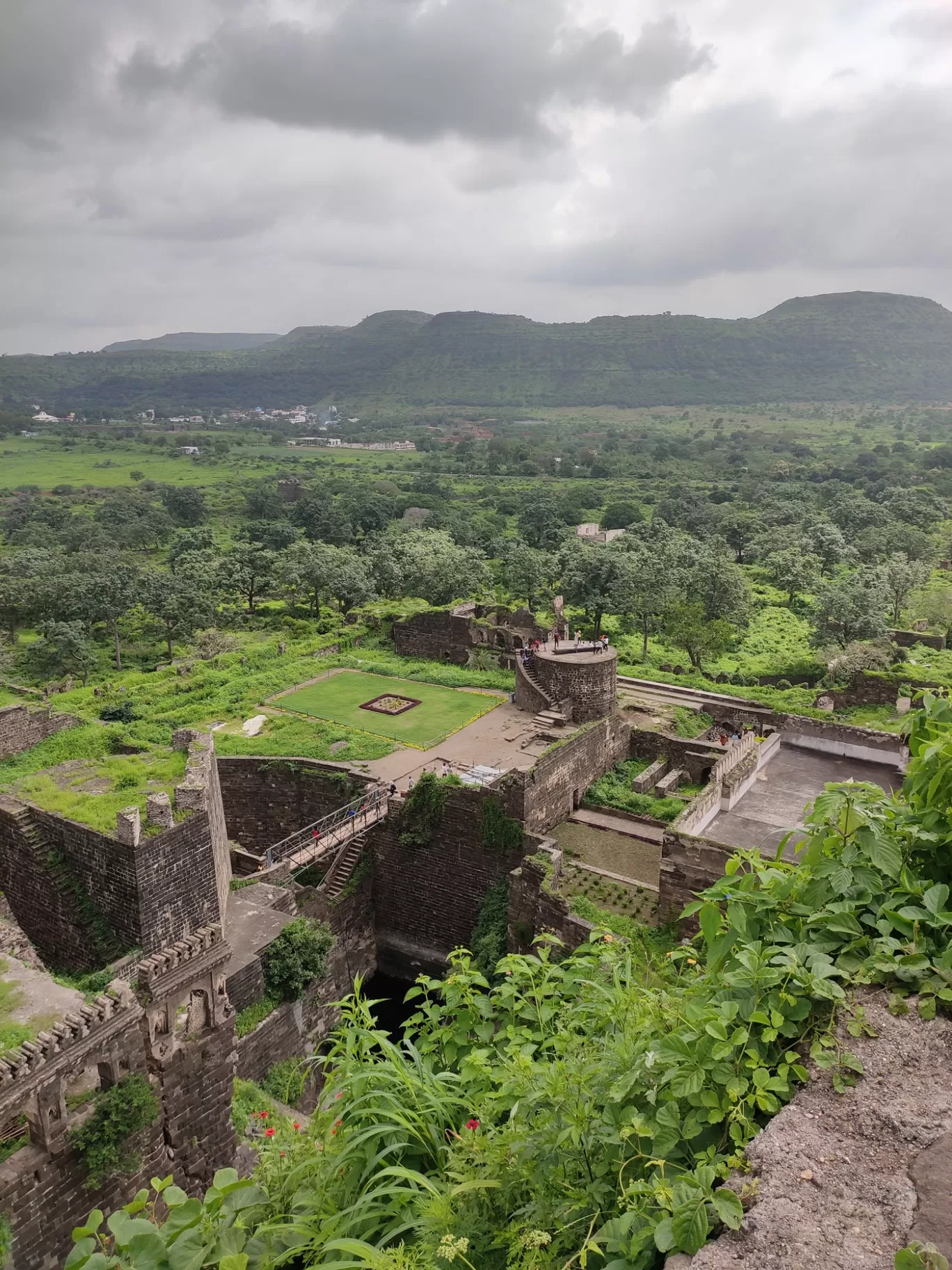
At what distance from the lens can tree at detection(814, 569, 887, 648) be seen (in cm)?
Result: 3641

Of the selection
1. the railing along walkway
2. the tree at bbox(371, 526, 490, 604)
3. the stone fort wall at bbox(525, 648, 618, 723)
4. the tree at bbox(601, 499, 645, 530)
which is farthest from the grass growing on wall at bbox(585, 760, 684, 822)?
the tree at bbox(601, 499, 645, 530)

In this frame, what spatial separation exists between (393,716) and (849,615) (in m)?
23.1

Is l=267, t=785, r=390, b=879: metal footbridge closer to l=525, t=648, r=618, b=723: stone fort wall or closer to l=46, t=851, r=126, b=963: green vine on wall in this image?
l=46, t=851, r=126, b=963: green vine on wall

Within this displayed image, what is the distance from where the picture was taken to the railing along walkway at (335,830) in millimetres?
19844

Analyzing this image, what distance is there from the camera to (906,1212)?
269cm

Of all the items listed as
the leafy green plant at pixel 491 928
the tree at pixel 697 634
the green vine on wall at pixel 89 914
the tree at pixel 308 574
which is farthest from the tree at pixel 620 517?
the green vine on wall at pixel 89 914

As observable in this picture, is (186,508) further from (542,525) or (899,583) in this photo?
(899,583)

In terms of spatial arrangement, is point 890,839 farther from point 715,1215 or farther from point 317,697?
point 317,697

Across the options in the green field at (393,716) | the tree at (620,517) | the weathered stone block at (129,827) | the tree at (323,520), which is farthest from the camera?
the tree at (620,517)

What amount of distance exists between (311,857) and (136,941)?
5126 mm

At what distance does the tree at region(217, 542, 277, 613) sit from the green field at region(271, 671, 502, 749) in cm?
1906

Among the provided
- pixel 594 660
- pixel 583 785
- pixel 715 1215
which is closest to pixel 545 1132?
pixel 715 1215

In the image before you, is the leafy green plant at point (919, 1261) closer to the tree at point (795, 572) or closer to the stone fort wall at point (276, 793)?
the stone fort wall at point (276, 793)

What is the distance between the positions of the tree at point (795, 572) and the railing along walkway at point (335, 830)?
3768 cm
